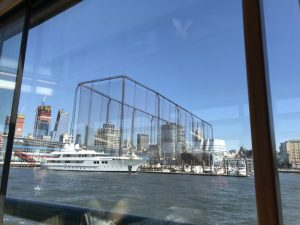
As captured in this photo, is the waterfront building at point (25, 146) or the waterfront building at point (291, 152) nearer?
the waterfront building at point (291, 152)

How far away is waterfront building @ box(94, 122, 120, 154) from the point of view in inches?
286

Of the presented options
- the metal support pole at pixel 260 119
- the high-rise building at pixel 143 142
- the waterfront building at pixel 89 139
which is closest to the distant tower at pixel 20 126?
the metal support pole at pixel 260 119

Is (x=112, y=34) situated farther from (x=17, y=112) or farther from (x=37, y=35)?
(x=17, y=112)

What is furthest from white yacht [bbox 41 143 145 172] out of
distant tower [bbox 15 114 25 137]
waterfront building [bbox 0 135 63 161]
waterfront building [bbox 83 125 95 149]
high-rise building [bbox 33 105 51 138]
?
distant tower [bbox 15 114 25 137]

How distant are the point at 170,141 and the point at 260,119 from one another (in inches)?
223

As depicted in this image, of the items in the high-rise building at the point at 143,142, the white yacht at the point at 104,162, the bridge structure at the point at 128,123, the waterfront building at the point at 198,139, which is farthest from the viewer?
the white yacht at the point at 104,162

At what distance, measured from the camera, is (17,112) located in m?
1.44

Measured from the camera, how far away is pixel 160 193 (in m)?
6.42

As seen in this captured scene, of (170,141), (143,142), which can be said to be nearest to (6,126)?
(170,141)

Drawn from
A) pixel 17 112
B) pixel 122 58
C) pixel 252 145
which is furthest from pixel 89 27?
pixel 252 145

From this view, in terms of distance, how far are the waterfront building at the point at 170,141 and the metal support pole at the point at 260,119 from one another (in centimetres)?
447

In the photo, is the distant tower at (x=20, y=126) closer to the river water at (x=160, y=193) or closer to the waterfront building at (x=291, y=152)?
the river water at (x=160, y=193)

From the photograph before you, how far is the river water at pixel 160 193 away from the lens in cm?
81

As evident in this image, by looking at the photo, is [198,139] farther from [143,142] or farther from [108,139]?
[108,139]
